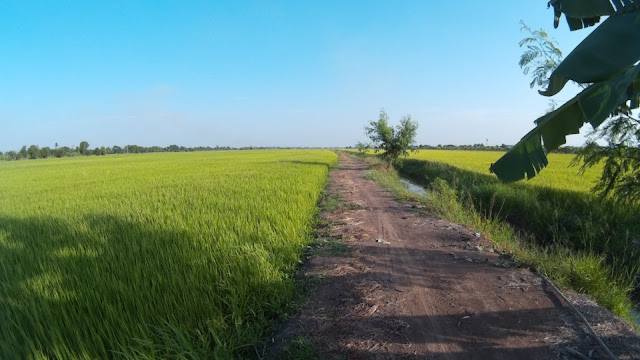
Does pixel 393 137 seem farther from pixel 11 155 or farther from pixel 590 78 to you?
pixel 11 155

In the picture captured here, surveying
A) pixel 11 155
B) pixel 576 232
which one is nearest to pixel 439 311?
pixel 576 232

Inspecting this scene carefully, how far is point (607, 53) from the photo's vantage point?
5.15 ft

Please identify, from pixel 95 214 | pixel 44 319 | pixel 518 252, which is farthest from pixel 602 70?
pixel 95 214

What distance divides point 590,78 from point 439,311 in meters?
2.21

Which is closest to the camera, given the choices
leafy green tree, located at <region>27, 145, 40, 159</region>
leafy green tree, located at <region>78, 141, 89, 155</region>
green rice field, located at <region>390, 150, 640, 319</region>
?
green rice field, located at <region>390, 150, 640, 319</region>

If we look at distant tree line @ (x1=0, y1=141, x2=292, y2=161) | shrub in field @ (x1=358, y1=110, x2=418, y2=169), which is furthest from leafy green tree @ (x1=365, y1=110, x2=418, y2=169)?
distant tree line @ (x1=0, y1=141, x2=292, y2=161)

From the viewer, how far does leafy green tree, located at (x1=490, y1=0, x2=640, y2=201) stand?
1.53 m

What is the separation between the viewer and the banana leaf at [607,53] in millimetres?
1515

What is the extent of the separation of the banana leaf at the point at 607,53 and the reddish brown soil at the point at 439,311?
6.47 feet

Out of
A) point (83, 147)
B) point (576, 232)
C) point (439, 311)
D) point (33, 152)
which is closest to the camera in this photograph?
point (439, 311)

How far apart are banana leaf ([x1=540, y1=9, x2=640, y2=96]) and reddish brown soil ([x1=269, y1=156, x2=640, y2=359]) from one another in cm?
197

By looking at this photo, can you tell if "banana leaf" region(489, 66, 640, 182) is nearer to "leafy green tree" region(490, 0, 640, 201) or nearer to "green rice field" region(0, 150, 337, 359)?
"leafy green tree" region(490, 0, 640, 201)

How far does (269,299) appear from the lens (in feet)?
9.40

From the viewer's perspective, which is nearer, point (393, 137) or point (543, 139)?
point (543, 139)
